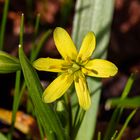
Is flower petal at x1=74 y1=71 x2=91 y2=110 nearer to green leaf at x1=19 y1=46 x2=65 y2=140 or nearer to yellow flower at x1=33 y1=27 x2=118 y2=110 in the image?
yellow flower at x1=33 y1=27 x2=118 y2=110

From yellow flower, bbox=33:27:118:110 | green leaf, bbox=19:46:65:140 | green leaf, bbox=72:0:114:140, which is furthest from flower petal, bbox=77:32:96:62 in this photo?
green leaf, bbox=72:0:114:140

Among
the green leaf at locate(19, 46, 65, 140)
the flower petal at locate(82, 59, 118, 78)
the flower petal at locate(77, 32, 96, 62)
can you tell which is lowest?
the green leaf at locate(19, 46, 65, 140)

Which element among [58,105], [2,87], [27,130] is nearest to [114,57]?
[2,87]

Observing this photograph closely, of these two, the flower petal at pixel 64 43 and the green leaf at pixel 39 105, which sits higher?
the flower petal at pixel 64 43

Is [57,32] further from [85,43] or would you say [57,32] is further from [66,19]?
[66,19]

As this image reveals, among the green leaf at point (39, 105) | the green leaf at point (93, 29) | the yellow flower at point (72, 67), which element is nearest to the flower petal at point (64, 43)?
the yellow flower at point (72, 67)

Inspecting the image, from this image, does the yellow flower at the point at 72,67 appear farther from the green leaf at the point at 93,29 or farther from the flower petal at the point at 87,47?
the green leaf at the point at 93,29
